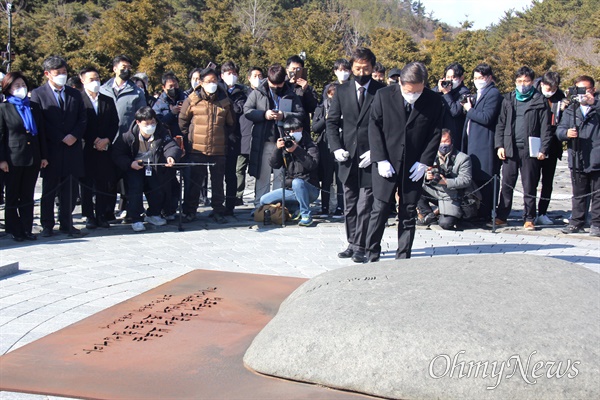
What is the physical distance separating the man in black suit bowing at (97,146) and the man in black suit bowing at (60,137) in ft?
1.17

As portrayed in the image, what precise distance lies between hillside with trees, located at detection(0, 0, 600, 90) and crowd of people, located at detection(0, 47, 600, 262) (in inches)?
453

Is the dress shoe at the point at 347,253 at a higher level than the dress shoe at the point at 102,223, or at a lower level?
lower

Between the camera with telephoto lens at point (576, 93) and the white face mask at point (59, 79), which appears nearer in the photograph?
the white face mask at point (59, 79)

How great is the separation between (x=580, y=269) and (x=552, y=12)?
4461 cm

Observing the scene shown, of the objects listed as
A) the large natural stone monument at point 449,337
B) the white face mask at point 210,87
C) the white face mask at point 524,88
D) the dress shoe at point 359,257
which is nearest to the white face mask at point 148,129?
the white face mask at point 210,87

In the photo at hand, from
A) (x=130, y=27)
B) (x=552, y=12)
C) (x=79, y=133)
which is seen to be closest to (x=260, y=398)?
(x=79, y=133)

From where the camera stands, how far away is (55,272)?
710 cm

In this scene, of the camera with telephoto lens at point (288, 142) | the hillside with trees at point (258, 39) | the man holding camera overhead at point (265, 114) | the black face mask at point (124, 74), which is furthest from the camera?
the hillside with trees at point (258, 39)

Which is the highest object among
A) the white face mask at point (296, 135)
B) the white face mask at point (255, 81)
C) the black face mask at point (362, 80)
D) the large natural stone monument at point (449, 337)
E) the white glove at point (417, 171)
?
the white face mask at point (255, 81)

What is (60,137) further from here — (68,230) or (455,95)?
A: (455,95)

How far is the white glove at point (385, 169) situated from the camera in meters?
7.06

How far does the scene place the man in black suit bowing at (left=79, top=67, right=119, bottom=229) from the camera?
9.48m

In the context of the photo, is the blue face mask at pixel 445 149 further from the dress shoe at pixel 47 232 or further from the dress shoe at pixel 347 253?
the dress shoe at pixel 47 232

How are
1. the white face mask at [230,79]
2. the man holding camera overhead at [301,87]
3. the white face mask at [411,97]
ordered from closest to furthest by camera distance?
the white face mask at [411,97] < the man holding camera overhead at [301,87] < the white face mask at [230,79]
